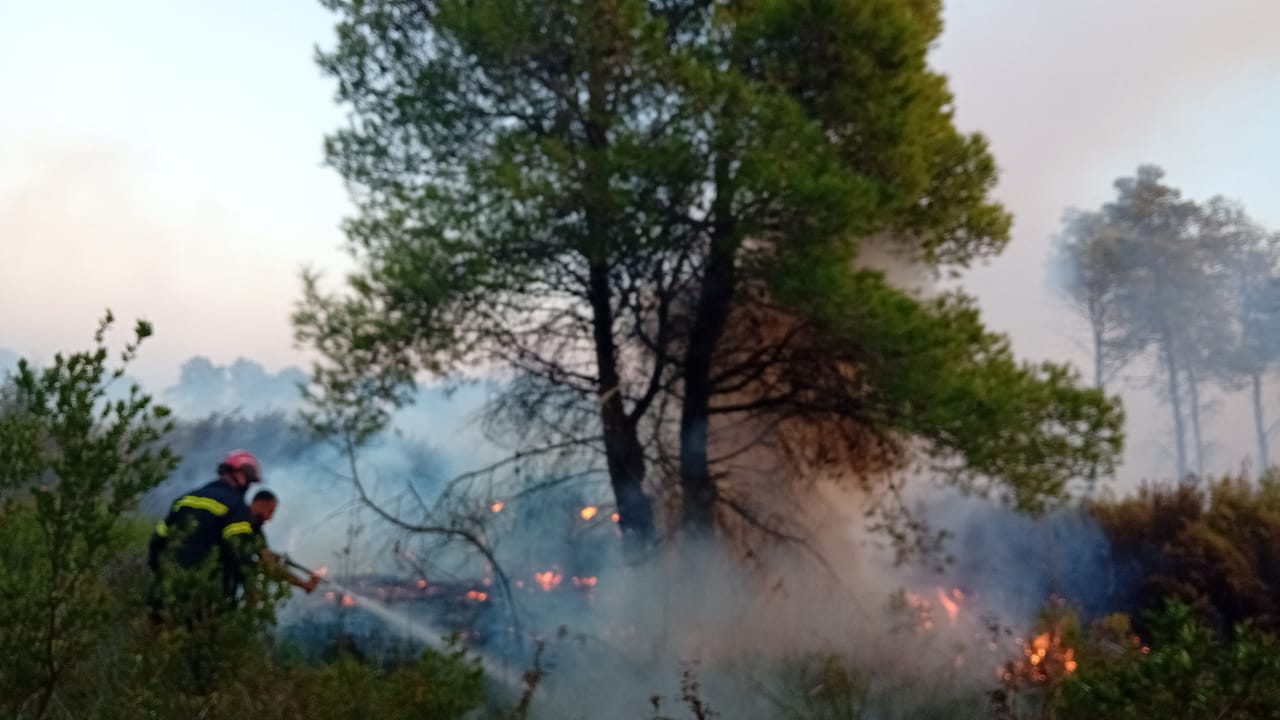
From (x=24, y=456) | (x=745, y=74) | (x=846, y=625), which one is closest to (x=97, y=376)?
(x=24, y=456)

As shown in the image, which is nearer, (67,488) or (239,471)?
(67,488)

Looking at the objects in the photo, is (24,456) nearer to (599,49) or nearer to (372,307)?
(372,307)

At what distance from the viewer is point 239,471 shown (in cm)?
609

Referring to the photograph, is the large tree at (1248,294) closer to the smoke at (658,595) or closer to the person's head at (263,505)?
the smoke at (658,595)

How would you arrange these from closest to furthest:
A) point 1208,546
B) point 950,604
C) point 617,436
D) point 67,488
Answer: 1. point 67,488
2. point 617,436
3. point 1208,546
4. point 950,604

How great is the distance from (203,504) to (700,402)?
13.7ft

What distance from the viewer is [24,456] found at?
9.56 ft

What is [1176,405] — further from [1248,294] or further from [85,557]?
[85,557]

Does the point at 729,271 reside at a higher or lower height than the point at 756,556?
higher

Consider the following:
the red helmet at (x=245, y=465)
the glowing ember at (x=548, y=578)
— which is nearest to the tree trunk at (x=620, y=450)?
the glowing ember at (x=548, y=578)

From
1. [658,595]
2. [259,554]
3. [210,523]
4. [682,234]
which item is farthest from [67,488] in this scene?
[658,595]

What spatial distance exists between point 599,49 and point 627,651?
4.89 m

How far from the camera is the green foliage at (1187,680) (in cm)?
355

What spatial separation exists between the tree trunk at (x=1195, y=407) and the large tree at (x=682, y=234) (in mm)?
16944
